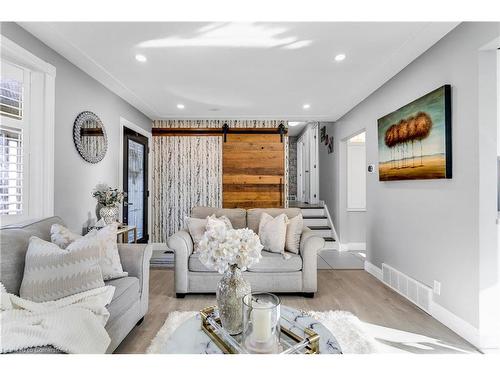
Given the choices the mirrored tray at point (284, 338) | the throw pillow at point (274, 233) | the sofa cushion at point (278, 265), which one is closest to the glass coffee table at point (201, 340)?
the mirrored tray at point (284, 338)

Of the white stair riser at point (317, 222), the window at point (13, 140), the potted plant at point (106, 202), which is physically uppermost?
the window at point (13, 140)

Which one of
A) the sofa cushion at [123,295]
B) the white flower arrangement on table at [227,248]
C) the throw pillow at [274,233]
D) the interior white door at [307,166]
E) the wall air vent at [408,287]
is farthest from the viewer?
the interior white door at [307,166]

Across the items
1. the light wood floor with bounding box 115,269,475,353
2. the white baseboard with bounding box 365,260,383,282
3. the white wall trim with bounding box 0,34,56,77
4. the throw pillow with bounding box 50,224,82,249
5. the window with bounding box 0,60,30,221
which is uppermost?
the white wall trim with bounding box 0,34,56,77

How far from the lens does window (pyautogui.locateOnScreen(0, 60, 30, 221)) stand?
6.95ft

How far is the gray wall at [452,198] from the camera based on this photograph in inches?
76.6

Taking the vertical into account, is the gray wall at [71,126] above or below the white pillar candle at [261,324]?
above

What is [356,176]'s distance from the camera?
509 cm

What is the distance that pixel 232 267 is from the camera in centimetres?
144

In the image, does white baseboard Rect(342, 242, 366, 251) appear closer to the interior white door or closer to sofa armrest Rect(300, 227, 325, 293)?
the interior white door

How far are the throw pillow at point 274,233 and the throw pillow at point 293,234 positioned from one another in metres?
0.06

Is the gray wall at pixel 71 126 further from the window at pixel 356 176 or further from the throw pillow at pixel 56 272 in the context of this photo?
the window at pixel 356 176

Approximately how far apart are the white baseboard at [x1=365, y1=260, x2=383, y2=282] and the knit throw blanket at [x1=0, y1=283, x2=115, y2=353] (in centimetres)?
315

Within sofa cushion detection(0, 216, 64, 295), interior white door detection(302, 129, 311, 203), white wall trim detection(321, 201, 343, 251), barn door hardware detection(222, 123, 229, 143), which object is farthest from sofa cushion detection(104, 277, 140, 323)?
interior white door detection(302, 129, 311, 203)

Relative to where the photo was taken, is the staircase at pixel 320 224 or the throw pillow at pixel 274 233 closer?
the throw pillow at pixel 274 233
